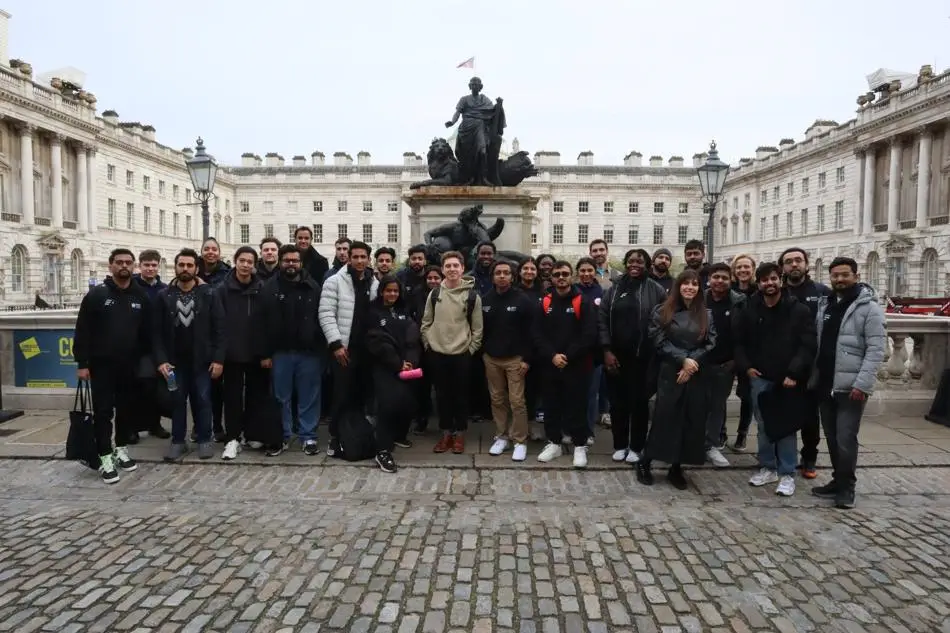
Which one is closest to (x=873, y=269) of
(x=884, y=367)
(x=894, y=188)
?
(x=894, y=188)

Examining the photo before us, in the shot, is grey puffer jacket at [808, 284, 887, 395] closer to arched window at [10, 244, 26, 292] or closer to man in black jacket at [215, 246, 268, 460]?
man in black jacket at [215, 246, 268, 460]

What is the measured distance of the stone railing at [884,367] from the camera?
836 centimetres

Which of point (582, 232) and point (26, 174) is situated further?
point (582, 232)

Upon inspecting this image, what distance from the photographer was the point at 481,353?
7020 mm

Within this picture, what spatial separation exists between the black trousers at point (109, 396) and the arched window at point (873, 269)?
180 feet

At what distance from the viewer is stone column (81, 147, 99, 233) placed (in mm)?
50062

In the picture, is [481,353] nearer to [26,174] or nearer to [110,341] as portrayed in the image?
[110,341]

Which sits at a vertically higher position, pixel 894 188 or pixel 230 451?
pixel 894 188

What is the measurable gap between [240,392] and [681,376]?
14.6 ft

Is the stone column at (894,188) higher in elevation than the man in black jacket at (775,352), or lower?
higher

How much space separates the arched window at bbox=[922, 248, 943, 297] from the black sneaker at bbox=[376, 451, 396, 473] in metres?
48.2

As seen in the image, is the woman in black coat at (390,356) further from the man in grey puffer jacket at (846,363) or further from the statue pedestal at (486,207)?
the statue pedestal at (486,207)

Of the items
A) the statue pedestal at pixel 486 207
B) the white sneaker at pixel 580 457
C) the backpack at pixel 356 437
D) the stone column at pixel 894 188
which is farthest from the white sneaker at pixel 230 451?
the stone column at pixel 894 188

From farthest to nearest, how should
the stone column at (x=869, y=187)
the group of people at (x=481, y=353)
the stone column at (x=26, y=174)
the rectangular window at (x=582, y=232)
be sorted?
the rectangular window at (x=582, y=232), the stone column at (x=869, y=187), the stone column at (x=26, y=174), the group of people at (x=481, y=353)
